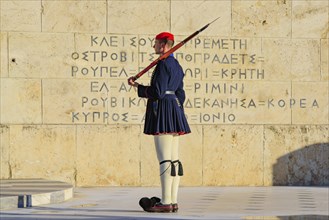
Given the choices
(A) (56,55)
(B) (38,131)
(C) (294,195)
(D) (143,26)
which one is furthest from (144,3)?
(C) (294,195)

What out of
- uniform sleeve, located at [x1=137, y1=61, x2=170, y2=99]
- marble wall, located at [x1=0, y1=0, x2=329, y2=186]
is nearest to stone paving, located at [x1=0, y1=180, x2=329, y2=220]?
marble wall, located at [x1=0, y1=0, x2=329, y2=186]

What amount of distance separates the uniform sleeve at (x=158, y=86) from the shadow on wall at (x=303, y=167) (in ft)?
16.1

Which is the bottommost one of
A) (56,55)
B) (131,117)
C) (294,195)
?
(294,195)

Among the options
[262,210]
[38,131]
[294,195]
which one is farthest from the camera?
[38,131]

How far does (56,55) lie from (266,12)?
3.20m

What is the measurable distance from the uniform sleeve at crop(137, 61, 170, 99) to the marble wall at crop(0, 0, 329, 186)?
4.19 metres

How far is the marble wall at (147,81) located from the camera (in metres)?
14.2

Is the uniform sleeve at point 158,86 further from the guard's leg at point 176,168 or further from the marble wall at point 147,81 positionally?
the marble wall at point 147,81

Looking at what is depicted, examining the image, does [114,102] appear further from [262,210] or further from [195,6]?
[262,210]

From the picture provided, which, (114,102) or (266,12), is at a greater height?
(266,12)

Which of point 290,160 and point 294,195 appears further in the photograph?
point 290,160

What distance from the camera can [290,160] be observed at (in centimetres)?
1476

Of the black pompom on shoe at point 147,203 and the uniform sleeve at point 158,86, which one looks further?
the black pompom on shoe at point 147,203

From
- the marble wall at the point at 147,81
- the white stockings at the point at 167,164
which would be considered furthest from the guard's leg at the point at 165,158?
the marble wall at the point at 147,81
